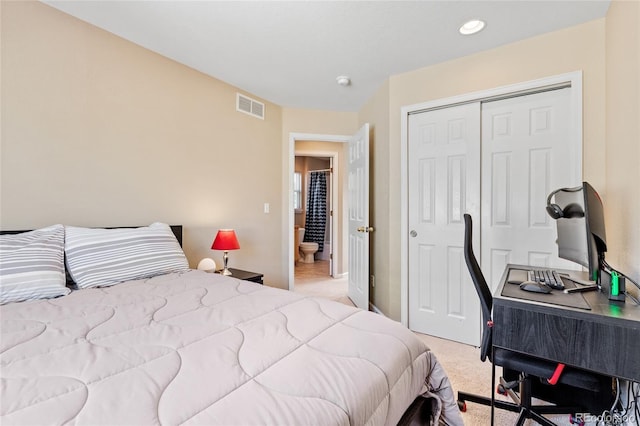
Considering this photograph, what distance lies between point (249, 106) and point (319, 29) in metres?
1.42

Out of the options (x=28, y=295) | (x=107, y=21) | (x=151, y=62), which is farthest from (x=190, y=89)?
(x=28, y=295)

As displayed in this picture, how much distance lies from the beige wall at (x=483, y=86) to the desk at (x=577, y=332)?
1.30 meters

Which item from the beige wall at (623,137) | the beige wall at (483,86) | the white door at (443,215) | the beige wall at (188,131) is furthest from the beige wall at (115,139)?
the beige wall at (623,137)

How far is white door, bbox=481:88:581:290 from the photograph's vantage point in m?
2.13

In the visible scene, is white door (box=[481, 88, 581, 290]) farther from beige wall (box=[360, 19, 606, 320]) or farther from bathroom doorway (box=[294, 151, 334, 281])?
bathroom doorway (box=[294, 151, 334, 281])

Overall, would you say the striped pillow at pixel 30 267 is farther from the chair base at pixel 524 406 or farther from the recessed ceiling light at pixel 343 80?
the recessed ceiling light at pixel 343 80

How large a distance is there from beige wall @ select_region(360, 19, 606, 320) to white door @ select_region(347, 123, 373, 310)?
17cm

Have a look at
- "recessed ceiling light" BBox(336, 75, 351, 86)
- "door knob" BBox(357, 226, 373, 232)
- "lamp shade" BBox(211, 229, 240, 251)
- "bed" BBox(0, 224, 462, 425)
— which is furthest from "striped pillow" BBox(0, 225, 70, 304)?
"recessed ceiling light" BBox(336, 75, 351, 86)

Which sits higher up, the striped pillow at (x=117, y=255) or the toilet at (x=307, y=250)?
the striped pillow at (x=117, y=255)

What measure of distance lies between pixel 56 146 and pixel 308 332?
6.67 feet

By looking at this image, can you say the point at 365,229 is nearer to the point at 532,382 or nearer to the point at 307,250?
the point at 532,382

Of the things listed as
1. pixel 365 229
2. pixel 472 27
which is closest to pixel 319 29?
pixel 472 27

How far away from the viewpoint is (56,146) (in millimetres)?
1900

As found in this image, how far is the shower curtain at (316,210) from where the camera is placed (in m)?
6.26
